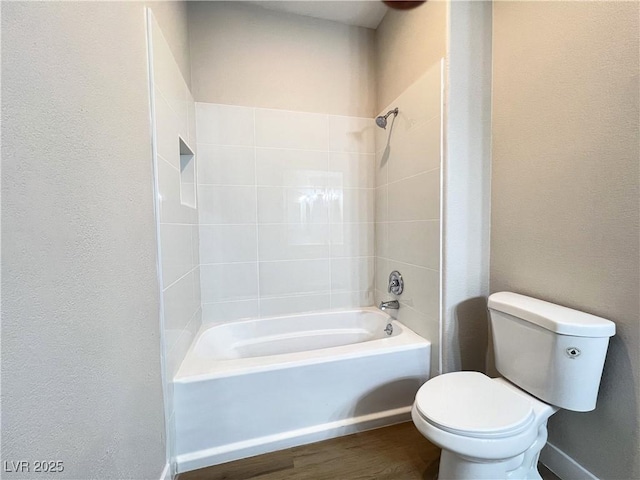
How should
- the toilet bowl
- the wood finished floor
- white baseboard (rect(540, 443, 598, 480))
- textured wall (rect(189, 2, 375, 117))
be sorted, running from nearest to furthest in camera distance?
the toilet bowl
white baseboard (rect(540, 443, 598, 480))
the wood finished floor
textured wall (rect(189, 2, 375, 117))

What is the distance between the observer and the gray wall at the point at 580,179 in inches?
36.0

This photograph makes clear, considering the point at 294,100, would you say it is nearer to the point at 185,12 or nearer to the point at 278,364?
the point at 185,12

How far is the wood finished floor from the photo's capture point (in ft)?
3.91

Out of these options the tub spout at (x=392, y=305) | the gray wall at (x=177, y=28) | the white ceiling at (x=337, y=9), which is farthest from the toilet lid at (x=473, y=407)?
the white ceiling at (x=337, y=9)

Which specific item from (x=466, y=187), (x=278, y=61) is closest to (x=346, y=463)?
(x=466, y=187)

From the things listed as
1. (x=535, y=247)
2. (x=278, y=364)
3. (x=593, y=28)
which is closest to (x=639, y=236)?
(x=535, y=247)

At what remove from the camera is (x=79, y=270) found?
0.63 metres

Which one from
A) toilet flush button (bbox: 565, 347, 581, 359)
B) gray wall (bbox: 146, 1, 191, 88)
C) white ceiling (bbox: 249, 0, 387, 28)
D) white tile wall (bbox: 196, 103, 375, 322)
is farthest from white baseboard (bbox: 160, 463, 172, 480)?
white ceiling (bbox: 249, 0, 387, 28)

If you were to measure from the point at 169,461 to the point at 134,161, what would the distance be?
1.28 metres

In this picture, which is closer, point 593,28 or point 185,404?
point 593,28

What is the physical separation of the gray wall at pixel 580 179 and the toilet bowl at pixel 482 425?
8.8 inches

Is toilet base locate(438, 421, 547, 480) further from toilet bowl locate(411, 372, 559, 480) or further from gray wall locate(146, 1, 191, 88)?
gray wall locate(146, 1, 191, 88)

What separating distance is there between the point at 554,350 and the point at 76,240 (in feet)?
5.18

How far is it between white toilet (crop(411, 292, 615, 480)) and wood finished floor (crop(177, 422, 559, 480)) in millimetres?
214
